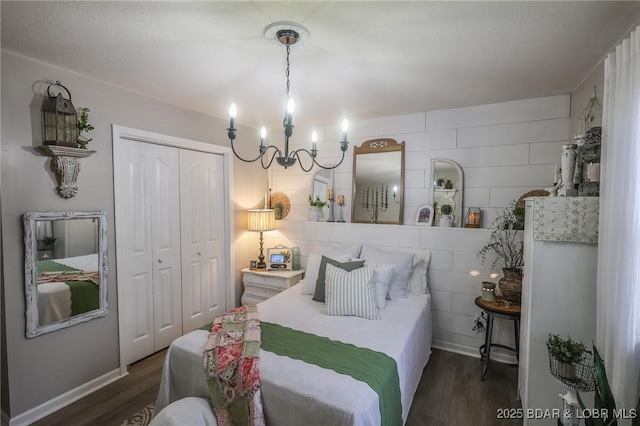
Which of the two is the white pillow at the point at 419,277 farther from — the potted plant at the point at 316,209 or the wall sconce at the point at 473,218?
the potted plant at the point at 316,209

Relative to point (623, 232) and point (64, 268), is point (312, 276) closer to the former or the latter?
point (64, 268)

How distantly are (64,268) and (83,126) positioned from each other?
1.08 metres

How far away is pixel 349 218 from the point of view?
3.64 metres

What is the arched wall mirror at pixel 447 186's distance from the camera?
3.02 metres

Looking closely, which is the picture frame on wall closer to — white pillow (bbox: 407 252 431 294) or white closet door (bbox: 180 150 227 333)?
white pillow (bbox: 407 252 431 294)

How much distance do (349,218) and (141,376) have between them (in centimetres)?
257

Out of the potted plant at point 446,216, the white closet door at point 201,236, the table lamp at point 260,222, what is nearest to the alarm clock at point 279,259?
the table lamp at point 260,222

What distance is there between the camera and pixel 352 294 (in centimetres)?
236

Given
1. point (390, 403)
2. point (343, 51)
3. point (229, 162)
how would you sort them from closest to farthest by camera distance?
point (390, 403)
point (343, 51)
point (229, 162)

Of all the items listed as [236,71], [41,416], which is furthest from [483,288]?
[41,416]

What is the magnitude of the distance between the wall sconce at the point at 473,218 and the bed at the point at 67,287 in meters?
3.33

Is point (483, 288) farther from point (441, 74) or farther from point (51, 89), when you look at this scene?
point (51, 89)

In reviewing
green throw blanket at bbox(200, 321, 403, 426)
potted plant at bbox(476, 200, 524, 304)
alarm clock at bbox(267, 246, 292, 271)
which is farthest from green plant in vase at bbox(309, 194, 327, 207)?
green throw blanket at bbox(200, 321, 403, 426)

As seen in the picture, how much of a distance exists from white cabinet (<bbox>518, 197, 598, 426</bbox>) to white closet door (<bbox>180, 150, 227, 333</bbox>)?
9.98 ft
